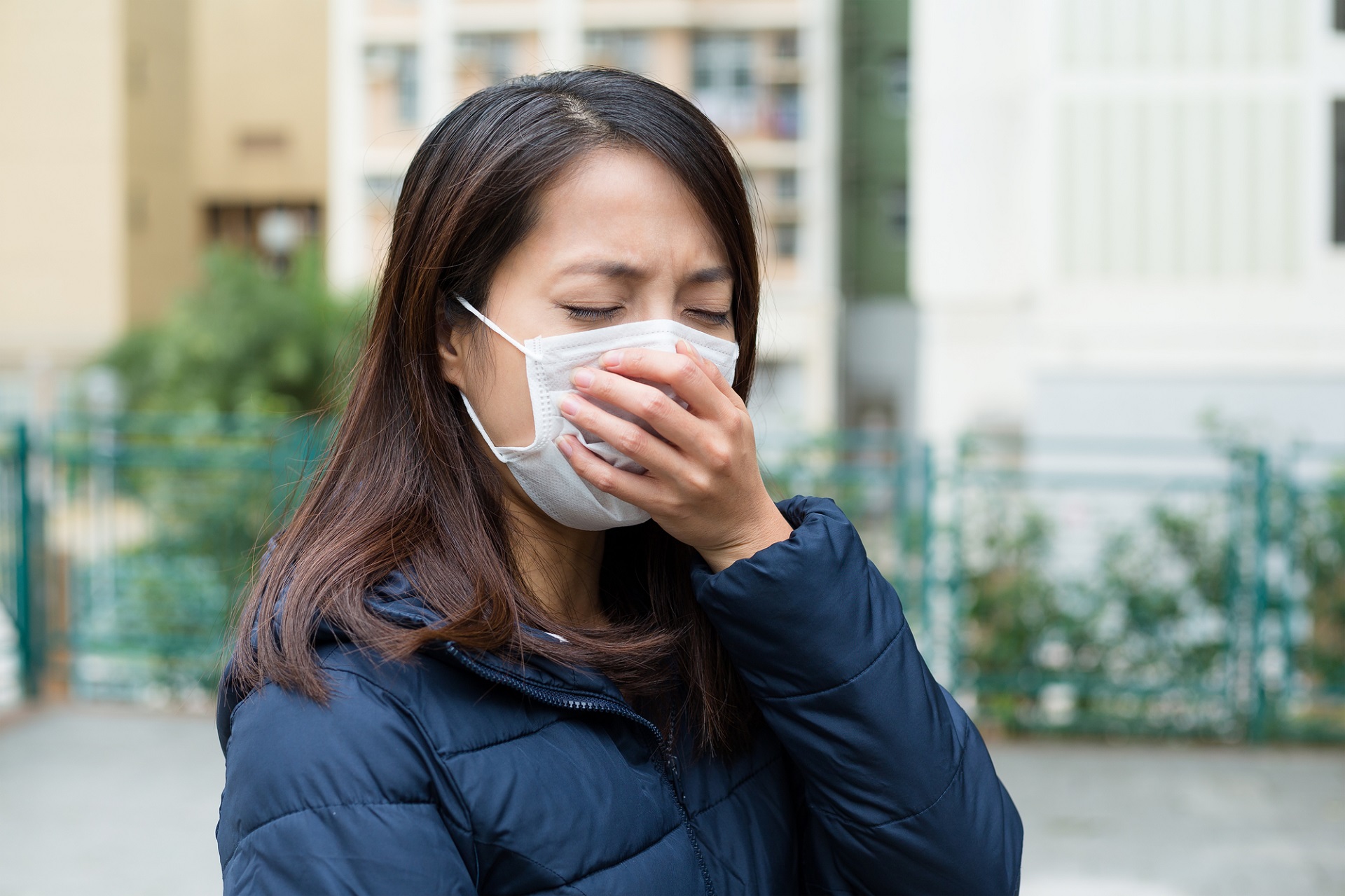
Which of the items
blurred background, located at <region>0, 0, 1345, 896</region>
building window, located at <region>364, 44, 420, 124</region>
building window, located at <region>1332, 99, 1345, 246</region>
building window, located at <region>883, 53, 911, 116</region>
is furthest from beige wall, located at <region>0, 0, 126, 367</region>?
building window, located at <region>1332, 99, 1345, 246</region>

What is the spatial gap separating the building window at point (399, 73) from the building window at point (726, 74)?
5278mm

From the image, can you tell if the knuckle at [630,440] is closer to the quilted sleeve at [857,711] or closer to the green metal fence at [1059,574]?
the quilted sleeve at [857,711]

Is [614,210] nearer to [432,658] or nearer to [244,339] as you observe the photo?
[432,658]

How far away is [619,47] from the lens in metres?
23.9

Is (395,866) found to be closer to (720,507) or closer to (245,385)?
(720,507)

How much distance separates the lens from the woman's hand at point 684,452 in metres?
1.17

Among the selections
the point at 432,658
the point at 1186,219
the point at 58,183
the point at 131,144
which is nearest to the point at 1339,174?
the point at 1186,219

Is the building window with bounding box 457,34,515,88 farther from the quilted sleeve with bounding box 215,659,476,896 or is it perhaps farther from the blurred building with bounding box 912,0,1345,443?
the quilted sleeve with bounding box 215,659,476,896

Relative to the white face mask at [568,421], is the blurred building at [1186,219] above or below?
above

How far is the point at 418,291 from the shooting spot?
1.33m

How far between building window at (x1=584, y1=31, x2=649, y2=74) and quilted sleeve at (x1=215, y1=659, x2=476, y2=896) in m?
23.4

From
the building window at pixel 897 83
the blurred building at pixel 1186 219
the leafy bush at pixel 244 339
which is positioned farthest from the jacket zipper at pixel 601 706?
the building window at pixel 897 83

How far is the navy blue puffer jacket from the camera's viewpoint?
1.01m

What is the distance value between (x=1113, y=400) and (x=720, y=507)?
30.7 ft
